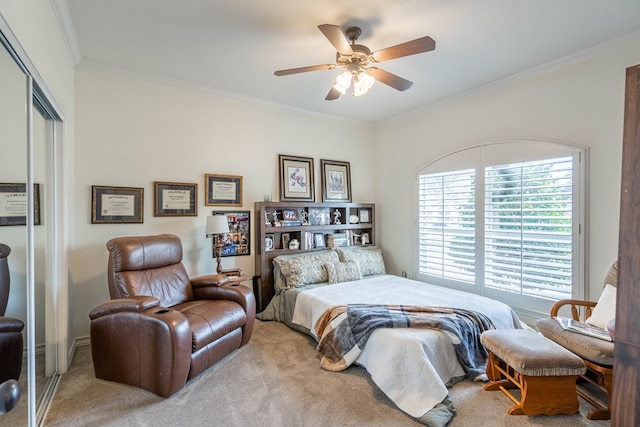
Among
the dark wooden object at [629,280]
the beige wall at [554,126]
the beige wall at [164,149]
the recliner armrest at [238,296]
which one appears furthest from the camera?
the beige wall at [164,149]

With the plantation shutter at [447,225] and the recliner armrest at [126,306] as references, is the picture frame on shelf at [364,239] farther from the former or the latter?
the recliner armrest at [126,306]

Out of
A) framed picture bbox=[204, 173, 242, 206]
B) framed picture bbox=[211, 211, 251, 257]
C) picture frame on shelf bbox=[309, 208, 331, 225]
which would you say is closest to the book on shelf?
picture frame on shelf bbox=[309, 208, 331, 225]

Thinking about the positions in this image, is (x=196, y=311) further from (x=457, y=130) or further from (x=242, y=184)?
(x=457, y=130)

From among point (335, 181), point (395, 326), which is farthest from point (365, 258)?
point (395, 326)

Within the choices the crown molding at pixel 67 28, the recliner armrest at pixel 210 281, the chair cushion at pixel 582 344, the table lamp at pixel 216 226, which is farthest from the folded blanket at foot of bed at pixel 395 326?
the crown molding at pixel 67 28

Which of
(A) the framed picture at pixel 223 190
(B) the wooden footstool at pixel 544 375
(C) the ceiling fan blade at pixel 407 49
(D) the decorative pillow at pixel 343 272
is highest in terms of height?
(C) the ceiling fan blade at pixel 407 49

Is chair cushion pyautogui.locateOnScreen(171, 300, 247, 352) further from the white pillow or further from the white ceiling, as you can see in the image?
the white pillow

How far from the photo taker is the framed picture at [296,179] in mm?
4273

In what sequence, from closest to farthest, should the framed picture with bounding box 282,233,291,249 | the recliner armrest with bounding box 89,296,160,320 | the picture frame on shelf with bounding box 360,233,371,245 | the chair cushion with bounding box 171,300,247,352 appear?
the recliner armrest with bounding box 89,296,160,320
the chair cushion with bounding box 171,300,247,352
the framed picture with bounding box 282,233,291,249
the picture frame on shelf with bounding box 360,233,371,245

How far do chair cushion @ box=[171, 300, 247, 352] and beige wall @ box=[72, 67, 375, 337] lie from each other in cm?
92

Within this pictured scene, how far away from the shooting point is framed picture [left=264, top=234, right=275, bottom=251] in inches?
155

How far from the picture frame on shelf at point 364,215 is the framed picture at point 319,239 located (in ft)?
2.52

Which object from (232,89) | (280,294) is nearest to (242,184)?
(232,89)

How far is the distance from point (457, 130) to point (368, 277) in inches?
87.8
